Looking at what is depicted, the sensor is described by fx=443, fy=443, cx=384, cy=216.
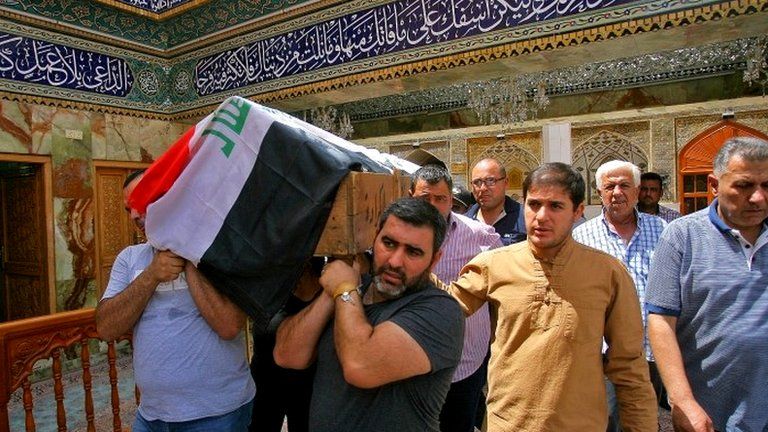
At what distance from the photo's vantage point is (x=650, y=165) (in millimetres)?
4766

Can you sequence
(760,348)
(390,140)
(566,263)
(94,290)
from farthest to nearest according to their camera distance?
1. (390,140)
2. (94,290)
3. (566,263)
4. (760,348)

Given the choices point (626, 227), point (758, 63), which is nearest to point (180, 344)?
point (626, 227)

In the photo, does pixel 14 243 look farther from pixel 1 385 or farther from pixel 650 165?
pixel 650 165

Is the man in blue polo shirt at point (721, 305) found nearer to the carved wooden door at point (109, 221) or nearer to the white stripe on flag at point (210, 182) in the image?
the white stripe on flag at point (210, 182)

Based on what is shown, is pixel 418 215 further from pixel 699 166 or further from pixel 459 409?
Answer: pixel 699 166

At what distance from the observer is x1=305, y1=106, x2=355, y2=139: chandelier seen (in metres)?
6.04

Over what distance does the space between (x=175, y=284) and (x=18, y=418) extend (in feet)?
12.0

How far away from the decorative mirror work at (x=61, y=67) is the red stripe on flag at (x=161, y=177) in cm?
451

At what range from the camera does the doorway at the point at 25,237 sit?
4.79 meters

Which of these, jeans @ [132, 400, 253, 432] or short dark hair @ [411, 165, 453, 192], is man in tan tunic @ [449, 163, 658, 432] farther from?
jeans @ [132, 400, 253, 432]

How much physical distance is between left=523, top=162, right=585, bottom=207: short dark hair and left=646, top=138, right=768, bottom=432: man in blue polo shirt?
39cm

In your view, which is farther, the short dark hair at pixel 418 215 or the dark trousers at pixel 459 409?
the dark trousers at pixel 459 409

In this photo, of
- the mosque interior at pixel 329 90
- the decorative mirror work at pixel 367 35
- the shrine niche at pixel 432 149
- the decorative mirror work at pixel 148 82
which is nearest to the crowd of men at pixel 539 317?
the mosque interior at pixel 329 90

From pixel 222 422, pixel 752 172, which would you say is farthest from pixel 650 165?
pixel 222 422
